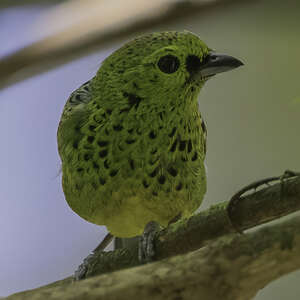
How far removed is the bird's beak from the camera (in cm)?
144

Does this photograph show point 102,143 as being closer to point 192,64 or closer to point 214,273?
point 192,64

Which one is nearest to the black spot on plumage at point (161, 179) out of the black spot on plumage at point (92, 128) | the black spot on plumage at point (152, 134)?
the black spot on plumage at point (152, 134)

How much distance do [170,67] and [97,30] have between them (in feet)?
0.94

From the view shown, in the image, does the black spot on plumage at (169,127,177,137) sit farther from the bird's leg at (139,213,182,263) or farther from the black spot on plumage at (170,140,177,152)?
the bird's leg at (139,213,182,263)

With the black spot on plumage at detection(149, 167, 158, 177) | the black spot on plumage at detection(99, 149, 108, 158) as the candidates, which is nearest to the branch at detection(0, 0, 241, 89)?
the black spot on plumage at detection(99, 149, 108, 158)

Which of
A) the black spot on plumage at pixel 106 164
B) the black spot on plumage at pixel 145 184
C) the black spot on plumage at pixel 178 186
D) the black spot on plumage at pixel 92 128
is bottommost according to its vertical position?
the black spot on plumage at pixel 178 186

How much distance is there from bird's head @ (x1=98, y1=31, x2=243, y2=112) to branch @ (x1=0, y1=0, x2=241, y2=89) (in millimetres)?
136

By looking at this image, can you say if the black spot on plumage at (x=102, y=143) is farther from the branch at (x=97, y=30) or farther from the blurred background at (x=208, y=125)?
the blurred background at (x=208, y=125)

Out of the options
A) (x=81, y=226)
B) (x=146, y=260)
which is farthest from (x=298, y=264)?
(x=81, y=226)

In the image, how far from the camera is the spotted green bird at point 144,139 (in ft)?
4.80

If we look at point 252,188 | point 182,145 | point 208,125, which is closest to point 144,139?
point 182,145

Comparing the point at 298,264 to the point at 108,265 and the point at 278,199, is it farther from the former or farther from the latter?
the point at 108,265

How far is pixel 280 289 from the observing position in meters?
2.46

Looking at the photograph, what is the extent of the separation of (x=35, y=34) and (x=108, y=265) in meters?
0.80
